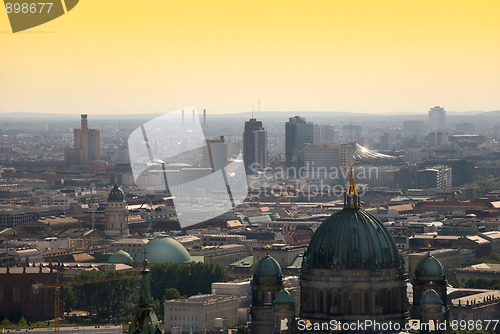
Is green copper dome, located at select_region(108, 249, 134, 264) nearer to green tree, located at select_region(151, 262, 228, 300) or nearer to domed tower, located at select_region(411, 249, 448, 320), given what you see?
green tree, located at select_region(151, 262, 228, 300)

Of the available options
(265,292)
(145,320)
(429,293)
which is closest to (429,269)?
(429,293)

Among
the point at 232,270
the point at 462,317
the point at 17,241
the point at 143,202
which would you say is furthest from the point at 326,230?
the point at 143,202

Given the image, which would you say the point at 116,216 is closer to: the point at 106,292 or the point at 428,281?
the point at 106,292

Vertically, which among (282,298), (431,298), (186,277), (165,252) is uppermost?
(431,298)

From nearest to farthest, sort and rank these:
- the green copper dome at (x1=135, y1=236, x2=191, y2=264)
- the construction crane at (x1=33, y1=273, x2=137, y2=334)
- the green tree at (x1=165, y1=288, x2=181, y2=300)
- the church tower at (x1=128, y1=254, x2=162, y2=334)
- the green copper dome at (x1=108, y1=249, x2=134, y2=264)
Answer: the church tower at (x1=128, y1=254, x2=162, y2=334) < the construction crane at (x1=33, y1=273, x2=137, y2=334) < the green tree at (x1=165, y1=288, x2=181, y2=300) < the green copper dome at (x1=135, y1=236, x2=191, y2=264) < the green copper dome at (x1=108, y1=249, x2=134, y2=264)

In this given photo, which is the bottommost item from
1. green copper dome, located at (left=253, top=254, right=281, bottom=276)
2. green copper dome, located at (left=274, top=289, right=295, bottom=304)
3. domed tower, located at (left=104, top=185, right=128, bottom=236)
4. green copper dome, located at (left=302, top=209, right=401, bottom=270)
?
domed tower, located at (left=104, top=185, right=128, bottom=236)

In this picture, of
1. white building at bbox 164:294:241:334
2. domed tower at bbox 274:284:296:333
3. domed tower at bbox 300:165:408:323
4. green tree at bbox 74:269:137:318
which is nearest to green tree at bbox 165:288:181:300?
green tree at bbox 74:269:137:318
